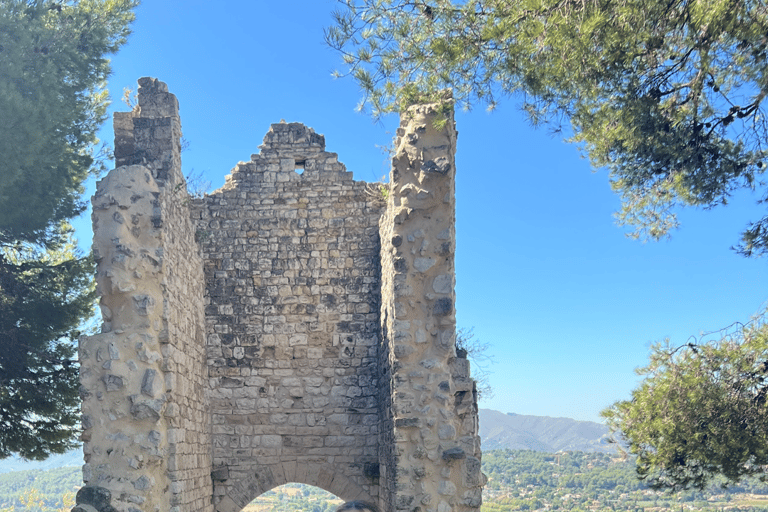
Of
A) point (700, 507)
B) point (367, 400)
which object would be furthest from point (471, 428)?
point (700, 507)

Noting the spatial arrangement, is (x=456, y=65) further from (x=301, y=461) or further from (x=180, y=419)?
(x=301, y=461)

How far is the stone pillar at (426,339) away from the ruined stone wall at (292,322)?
1.51 metres

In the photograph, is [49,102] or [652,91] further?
[49,102]

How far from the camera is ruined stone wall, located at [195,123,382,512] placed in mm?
9156

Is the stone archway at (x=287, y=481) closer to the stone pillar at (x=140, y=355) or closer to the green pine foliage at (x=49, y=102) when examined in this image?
the stone pillar at (x=140, y=355)

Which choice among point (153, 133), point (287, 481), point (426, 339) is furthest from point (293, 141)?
point (287, 481)

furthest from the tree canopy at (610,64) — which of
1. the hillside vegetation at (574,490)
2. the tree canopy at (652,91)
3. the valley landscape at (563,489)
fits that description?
the hillside vegetation at (574,490)

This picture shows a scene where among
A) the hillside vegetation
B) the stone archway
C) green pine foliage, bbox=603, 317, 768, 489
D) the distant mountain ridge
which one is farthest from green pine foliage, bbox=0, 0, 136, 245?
the distant mountain ridge

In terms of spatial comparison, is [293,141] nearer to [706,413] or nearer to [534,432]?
[706,413]

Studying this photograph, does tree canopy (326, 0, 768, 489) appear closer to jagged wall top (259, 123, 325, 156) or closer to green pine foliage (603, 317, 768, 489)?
green pine foliage (603, 317, 768, 489)

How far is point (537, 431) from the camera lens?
9875 centimetres

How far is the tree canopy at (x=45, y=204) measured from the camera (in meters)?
9.97

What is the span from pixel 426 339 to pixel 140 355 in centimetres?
281

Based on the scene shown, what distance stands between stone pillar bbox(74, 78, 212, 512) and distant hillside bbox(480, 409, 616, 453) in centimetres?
6883
